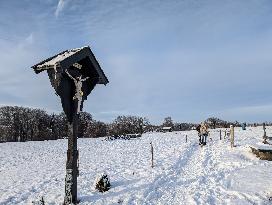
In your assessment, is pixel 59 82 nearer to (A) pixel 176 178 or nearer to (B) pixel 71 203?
(B) pixel 71 203

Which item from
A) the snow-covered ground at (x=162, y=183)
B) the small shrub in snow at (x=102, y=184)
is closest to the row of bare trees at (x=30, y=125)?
the snow-covered ground at (x=162, y=183)

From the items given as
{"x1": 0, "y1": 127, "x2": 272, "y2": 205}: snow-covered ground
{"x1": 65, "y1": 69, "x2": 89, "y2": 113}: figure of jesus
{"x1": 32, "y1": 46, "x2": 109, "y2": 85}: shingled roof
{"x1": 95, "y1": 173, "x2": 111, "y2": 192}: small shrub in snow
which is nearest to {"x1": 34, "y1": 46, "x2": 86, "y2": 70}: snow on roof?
{"x1": 32, "y1": 46, "x2": 109, "y2": 85}: shingled roof

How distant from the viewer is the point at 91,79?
12836 millimetres

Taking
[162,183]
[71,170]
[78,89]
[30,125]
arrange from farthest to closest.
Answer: [30,125] < [162,183] < [78,89] < [71,170]

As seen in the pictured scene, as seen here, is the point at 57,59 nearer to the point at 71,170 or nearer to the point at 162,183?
the point at 71,170

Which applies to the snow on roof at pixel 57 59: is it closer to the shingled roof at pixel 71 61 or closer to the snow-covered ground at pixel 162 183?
the shingled roof at pixel 71 61

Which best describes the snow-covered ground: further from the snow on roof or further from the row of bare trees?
the row of bare trees

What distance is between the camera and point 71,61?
36.9ft

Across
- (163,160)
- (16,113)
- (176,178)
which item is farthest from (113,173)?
(16,113)

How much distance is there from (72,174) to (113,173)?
6.15m

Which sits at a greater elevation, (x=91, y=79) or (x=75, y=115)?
(x=91, y=79)

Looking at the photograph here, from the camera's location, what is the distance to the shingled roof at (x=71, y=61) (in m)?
10.9

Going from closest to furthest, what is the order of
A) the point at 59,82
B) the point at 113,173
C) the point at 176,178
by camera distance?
the point at 59,82, the point at 176,178, the point at 113,173

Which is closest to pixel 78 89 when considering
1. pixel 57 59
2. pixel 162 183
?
pixel 57 59
